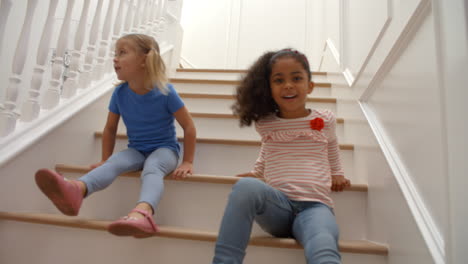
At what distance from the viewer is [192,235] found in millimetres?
868

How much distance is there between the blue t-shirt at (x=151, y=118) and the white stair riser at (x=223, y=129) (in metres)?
0.34

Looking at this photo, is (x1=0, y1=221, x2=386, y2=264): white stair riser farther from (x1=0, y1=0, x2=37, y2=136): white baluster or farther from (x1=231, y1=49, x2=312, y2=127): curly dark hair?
(x1=231, y1=49, x2=312, y2=127): curly dark hair

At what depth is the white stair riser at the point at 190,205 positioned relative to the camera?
1.05 meters

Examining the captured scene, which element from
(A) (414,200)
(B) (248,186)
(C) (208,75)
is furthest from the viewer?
(C) (208,75)

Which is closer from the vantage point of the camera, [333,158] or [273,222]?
[273,222]

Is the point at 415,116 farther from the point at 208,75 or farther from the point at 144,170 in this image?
the point at 208,75

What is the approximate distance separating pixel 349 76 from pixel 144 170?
3.51 ft

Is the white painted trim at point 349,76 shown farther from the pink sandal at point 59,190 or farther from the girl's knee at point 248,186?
the pink sandal at point 59,190

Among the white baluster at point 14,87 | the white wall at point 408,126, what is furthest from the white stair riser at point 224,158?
the white baluster at point 14,87

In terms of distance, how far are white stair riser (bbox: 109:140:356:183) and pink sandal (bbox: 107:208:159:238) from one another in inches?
22.0

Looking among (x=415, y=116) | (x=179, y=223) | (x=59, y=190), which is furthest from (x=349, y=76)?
(x=59, y=190)

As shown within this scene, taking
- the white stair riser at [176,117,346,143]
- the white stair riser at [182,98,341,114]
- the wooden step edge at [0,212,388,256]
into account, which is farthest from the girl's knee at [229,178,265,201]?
the white stair riser at [182,98,341,114]

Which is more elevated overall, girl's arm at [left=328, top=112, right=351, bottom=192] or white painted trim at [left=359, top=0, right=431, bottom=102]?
white painted trim at [left=359, top=0, right=431, bottom=102]

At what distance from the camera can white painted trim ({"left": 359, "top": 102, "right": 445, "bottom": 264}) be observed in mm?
617
